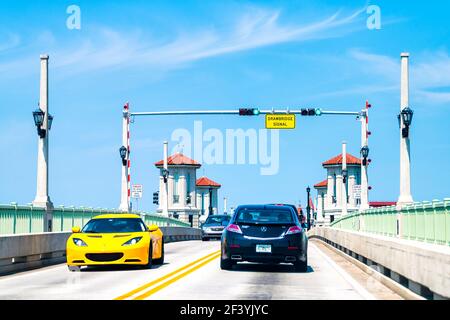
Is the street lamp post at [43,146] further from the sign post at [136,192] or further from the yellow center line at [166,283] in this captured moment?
the sign post at [136,192]

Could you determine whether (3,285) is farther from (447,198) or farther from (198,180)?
(198,180)

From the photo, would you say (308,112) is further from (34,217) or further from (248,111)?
(34,217)

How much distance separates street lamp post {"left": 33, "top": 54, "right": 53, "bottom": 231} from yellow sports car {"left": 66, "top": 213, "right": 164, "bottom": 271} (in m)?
6.29

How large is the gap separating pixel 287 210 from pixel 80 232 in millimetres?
5070

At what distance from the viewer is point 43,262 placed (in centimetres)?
2402

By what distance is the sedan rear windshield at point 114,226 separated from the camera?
22062mm

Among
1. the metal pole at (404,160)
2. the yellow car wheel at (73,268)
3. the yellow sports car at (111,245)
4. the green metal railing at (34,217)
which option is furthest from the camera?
the metal pole at (404,160)

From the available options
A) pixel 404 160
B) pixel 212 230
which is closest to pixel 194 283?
pixel 404 160

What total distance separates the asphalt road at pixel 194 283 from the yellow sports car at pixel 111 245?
0.99 feet

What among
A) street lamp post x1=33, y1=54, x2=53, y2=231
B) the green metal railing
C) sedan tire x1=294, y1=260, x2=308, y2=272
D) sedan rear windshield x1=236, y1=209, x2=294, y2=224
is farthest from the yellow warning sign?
sedan tire x1=294, y1=260, x2=308, y2=272

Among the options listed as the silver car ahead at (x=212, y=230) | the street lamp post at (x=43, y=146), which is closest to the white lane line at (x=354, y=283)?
the street lamp post at (x=43, y=146)

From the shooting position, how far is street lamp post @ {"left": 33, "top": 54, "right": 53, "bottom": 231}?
28188 mm
